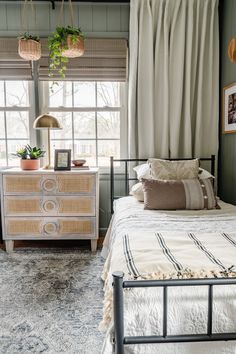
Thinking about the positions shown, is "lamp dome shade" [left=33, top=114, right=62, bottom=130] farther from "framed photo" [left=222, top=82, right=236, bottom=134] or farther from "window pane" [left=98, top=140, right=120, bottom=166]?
"framed photo" [left=222, top=82, right=236, bottom=134]

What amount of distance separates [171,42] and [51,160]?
1818mm

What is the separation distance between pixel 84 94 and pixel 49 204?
1329 mm

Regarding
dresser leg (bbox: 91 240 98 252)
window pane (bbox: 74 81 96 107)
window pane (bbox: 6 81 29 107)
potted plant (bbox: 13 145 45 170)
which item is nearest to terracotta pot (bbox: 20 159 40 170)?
potted plant (bbox: 13 145 45 170)

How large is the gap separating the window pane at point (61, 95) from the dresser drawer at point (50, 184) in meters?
0.95

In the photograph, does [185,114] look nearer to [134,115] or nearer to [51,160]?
[134,115]

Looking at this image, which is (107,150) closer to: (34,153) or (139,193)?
(34,153)

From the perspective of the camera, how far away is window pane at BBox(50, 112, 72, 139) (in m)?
3.48

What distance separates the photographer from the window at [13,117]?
343cm

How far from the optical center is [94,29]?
131 inches

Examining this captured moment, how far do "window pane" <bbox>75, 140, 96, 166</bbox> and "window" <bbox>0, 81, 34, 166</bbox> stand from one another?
548 millimetres

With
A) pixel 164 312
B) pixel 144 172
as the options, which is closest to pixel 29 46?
pixel 144 172

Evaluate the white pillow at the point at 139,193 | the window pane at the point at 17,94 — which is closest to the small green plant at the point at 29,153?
the window pane at the point at 17,94

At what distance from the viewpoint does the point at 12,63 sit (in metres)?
3.28

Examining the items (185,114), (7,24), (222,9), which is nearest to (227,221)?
(185,114)
